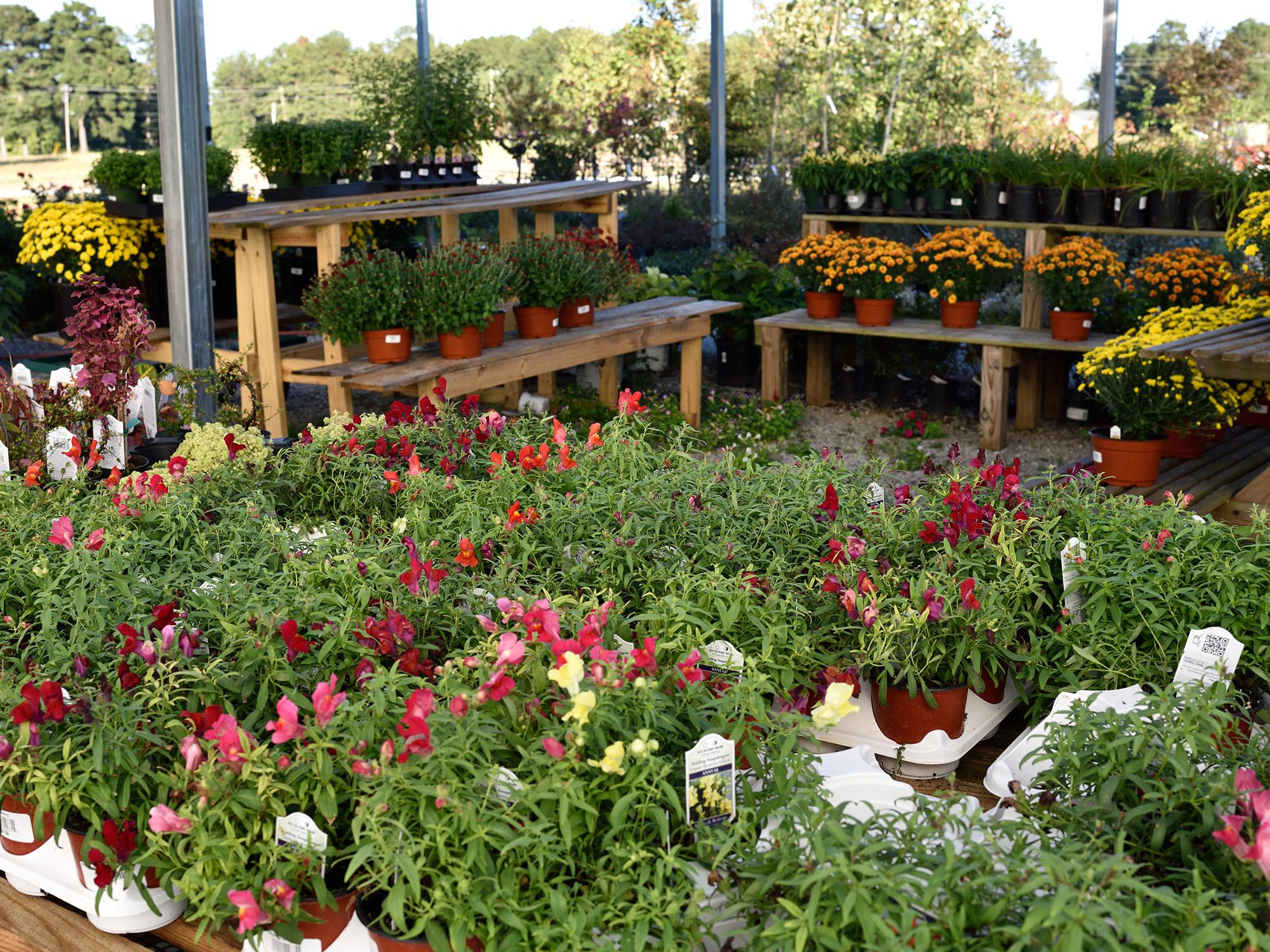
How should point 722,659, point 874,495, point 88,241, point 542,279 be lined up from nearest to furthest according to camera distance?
point 722,659
point 874,495
point 542,279
point 88,241

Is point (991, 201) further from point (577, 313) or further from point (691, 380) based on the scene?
point (577, 313)

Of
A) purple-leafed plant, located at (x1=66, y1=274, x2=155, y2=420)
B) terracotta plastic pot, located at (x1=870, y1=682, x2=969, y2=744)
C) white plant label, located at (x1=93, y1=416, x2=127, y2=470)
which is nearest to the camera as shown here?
terracotta plastic pot, located at (x1=870, y1=682, x2=969, y2=744)

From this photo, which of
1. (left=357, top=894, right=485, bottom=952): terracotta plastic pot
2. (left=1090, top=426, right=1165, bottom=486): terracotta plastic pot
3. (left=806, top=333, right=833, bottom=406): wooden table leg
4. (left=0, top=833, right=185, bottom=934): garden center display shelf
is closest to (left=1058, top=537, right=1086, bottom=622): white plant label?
(left=357, top=894, right=485, bottom=952): terracotta plastic pot

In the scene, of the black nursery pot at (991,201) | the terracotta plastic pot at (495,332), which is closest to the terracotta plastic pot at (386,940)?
the terracotta plastic pot at (495,332)

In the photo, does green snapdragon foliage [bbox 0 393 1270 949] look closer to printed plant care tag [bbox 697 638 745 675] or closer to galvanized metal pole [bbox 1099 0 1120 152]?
printed plant care tag [bbox 697 638 745 675]

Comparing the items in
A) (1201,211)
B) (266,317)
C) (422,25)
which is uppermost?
(422,25)

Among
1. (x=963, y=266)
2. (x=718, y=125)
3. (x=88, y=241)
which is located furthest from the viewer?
(x=718, y=125)

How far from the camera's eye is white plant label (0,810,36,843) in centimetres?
177

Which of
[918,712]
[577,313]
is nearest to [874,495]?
[918,712]

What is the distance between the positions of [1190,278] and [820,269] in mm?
1835

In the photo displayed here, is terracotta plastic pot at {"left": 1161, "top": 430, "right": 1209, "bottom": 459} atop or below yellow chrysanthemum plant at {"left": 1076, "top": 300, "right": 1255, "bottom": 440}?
below

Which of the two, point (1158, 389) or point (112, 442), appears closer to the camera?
point (112, 442)

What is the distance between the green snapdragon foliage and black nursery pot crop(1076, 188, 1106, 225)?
403 centimetres

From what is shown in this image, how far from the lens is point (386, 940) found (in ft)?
4.73
